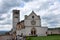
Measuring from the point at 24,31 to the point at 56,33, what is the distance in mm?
8580

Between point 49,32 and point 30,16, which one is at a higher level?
point 30,16

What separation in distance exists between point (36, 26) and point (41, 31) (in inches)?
83.3

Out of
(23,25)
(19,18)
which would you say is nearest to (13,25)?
(19,18)

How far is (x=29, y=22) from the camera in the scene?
54.7 meters

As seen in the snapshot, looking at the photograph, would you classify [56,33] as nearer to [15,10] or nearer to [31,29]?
[31,29]

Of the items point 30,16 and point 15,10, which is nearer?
point 30,16

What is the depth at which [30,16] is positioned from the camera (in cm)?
5425

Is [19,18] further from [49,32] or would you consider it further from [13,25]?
[49,32]

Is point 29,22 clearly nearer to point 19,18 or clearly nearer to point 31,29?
point 31,29

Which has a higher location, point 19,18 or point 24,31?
point 19,18

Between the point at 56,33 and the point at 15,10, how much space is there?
18651 mm

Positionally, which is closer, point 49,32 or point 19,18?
point 49,32

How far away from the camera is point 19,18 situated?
66.8 metres

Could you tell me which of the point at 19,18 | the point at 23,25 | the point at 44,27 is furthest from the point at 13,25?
the point at 44,27
